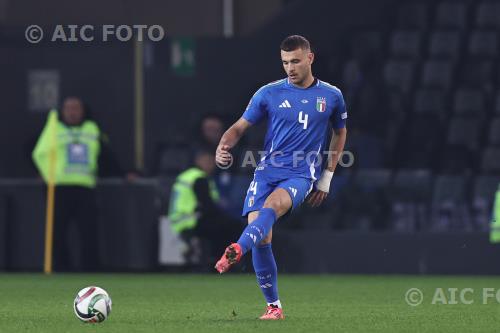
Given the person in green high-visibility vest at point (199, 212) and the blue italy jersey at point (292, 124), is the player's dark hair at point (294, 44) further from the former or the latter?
the person in green high-visibility vest at point (199, 212)

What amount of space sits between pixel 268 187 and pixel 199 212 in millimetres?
5915

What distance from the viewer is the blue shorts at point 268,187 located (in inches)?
348

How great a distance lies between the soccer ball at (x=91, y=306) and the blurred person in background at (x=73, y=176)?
21.1ft

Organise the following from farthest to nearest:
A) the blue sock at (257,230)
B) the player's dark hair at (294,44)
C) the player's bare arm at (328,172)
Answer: the player's bare arm at (328,172) < the player's dark hair at (294,44) < the blue sock at (257,230)

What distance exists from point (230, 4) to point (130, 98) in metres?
1.56

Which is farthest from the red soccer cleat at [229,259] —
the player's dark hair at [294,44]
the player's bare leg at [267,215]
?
the player's dark hair at [294,44]

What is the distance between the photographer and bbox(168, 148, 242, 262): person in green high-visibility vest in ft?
48.4

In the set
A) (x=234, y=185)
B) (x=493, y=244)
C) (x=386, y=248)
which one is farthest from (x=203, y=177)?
(x=493, y=244)

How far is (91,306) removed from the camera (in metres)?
8.47

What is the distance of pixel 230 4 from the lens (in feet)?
56.2

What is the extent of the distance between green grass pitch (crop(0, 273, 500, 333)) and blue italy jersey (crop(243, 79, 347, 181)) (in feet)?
3.02

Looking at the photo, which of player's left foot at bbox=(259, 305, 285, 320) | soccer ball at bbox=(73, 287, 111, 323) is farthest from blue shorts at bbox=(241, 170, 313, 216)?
soccer ball at bbox=(73, 287, 111, 323)

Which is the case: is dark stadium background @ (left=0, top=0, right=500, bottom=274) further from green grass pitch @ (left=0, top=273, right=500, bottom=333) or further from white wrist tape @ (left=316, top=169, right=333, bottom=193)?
white wrist tape @ (left=316, top=169, right=333, bottom=193)

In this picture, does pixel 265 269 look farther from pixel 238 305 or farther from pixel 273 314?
pixel 238 305
